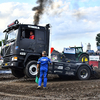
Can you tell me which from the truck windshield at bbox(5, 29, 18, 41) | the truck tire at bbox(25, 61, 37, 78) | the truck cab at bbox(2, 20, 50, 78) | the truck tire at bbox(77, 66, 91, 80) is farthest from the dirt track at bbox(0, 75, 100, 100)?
the truck windshield at bbox(5, 29, 18, 41)

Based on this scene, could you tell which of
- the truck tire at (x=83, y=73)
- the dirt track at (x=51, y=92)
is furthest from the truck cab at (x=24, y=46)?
the dirt track at (x=51, y=92)

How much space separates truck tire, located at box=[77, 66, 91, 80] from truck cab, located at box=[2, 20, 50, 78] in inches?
90.1

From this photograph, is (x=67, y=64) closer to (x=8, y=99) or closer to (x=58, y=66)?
(x=58, y=66)

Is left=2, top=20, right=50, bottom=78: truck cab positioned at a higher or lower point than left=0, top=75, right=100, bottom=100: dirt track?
higher

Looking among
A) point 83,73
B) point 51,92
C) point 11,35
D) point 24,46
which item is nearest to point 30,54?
point 24,46

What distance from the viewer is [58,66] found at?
10.1 meters

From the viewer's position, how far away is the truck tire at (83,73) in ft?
33.9

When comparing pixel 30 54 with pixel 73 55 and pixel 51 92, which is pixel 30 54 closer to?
pixel 73 55

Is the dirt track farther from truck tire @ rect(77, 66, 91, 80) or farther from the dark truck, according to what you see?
truck tire @ rect(77, 66, 91, 80)

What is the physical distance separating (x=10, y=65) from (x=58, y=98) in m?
5.39

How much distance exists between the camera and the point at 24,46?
1001 centimetres

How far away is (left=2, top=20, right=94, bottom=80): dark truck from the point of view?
389 inches

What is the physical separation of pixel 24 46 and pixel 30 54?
56 cm

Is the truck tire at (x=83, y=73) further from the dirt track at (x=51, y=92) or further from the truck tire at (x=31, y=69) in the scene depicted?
the dirt track at (x=51, y=92)
